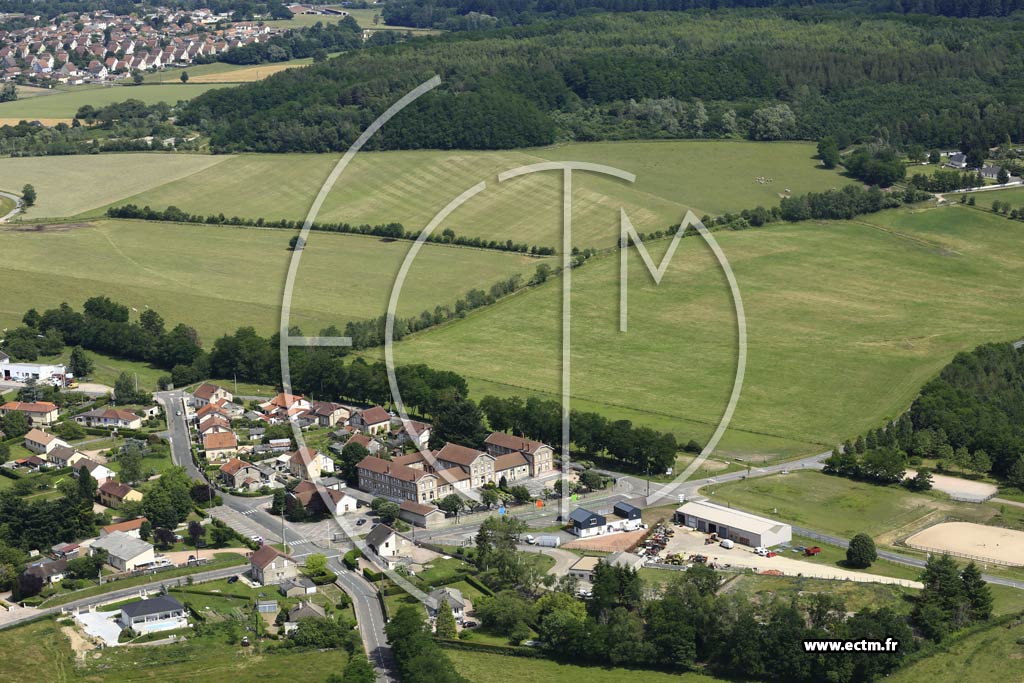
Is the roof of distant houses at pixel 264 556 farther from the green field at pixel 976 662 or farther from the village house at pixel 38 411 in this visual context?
the green field at pixel 976 662

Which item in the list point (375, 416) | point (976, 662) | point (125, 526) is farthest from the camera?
point (375, 416)

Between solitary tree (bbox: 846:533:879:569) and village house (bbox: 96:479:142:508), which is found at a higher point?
solitary tree (bbox: 846:533:879:569)

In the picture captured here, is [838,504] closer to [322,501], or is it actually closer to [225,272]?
[322,501]

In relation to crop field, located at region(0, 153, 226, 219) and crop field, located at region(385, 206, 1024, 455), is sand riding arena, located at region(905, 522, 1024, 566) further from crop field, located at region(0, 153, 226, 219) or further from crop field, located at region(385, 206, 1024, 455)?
crop field, located at region(0, 153, 226, 219)

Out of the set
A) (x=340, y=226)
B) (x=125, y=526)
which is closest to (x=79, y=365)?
(x=125, y=526)

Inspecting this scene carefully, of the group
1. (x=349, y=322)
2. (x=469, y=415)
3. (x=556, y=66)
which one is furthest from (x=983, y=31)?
(x=469, y=415)

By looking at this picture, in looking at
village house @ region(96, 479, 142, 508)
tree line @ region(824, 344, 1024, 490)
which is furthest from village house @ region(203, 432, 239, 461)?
tree line @ region(824, 344, 1024, 490)

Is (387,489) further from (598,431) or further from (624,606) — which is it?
(624,606)
